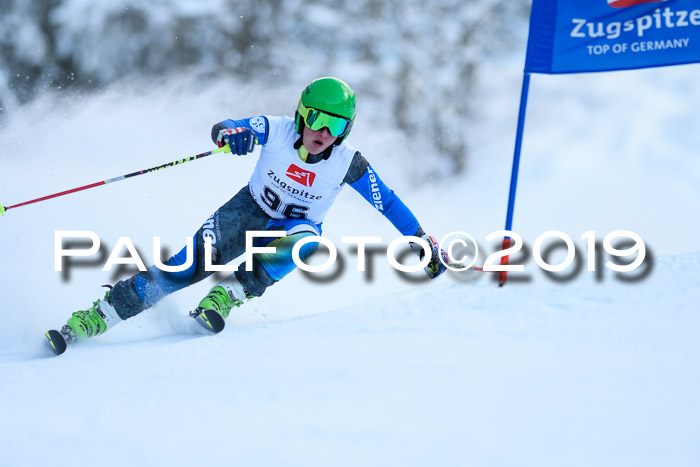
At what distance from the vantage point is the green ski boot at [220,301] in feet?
10.4

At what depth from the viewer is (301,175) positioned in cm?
343

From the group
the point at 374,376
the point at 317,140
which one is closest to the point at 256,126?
the point at 317,140

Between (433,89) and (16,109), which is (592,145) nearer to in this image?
(433,89)

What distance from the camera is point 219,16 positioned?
38.0 feet

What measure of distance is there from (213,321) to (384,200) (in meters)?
1.09

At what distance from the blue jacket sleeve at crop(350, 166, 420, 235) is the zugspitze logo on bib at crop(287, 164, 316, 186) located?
24 centimetres

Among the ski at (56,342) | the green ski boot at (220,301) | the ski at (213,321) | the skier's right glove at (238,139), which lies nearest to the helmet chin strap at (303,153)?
the skier's right glove at (238,139)

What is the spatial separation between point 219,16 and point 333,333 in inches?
397

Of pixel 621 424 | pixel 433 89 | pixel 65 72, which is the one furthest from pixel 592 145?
pixel 621 424

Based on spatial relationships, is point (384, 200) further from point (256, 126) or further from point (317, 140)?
point (256, 126)

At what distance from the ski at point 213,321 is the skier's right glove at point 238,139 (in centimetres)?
75

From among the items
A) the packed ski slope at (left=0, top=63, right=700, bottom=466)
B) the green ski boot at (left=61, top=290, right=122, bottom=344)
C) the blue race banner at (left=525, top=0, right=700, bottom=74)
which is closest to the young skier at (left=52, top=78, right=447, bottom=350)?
the green ski boot at (left=61, top=290, right=122, bottom=344)

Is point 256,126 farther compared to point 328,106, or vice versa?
point 256,126

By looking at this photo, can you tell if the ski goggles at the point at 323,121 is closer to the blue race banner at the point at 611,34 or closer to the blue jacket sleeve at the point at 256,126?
the blue jacket sleeve at the point at 256,126
